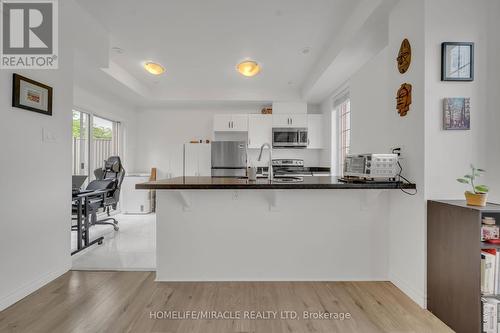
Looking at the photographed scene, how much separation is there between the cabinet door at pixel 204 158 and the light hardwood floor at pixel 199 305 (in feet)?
10.2

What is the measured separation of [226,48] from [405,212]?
9.59ft

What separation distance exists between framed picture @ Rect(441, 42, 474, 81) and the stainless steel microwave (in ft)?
11.2

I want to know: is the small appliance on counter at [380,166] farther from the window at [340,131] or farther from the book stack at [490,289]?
the window at [340,131]

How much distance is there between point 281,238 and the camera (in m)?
2.33

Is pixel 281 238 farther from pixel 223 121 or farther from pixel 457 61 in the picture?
pixel 223 121

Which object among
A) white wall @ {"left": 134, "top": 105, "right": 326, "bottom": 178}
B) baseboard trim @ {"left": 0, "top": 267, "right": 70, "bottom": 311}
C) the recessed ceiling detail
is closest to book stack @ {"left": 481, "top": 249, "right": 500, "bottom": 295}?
the recessed ceiling detail

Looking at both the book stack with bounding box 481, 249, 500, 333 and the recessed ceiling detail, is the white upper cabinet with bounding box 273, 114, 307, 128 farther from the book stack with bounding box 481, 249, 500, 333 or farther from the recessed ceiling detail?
the book stack with bounding box 481, 249, 500, 333

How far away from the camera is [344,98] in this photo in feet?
14.5

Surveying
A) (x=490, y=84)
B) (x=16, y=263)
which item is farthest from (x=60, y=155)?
(x=490, y=84)

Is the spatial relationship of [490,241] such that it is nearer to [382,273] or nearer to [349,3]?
[382,273]

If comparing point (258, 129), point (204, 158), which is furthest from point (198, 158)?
point (258, 129)

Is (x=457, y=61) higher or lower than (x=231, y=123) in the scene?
lower

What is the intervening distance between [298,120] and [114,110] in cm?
388

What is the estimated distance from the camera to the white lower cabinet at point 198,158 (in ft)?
17.6
